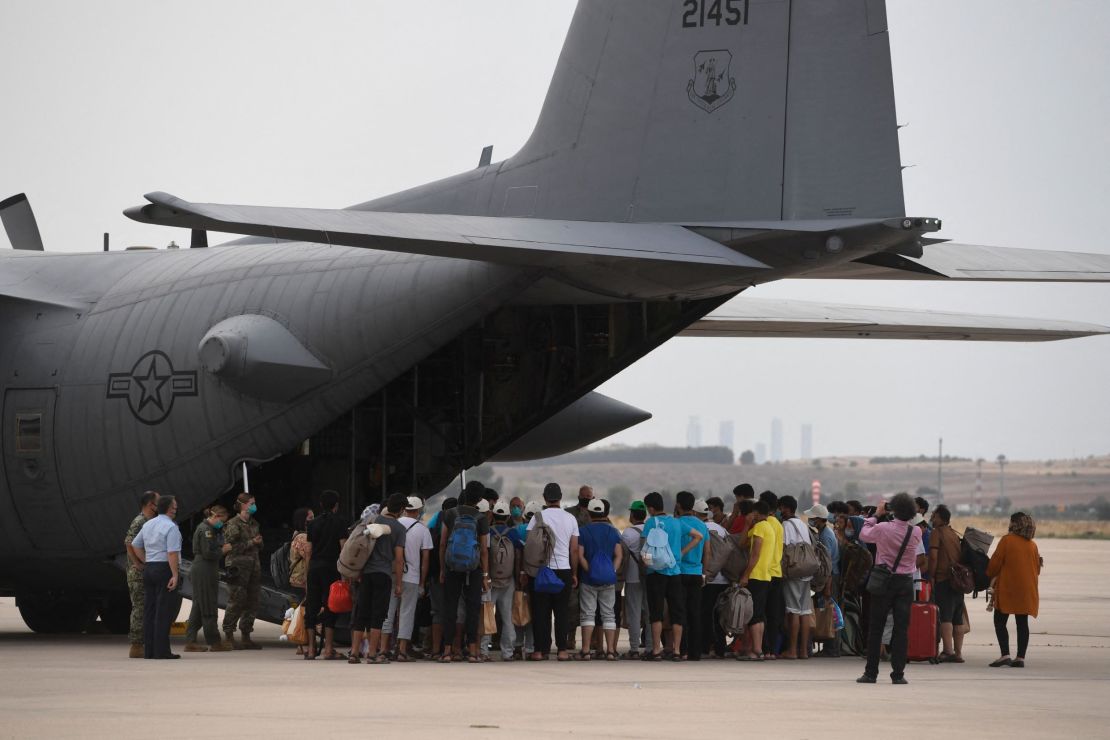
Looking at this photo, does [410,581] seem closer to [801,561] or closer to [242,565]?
[242,565]

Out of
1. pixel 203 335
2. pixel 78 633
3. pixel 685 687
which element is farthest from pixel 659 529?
pixel 78 633

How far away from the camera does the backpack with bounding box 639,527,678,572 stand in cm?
1448

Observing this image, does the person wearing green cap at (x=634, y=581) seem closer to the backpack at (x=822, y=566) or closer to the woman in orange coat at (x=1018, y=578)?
the backpack at (x=822, y=566)

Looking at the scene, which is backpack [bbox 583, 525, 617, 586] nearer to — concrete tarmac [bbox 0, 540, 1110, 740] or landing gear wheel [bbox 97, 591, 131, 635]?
concrete tarmac [bbox 0, 540, 1110, 740]

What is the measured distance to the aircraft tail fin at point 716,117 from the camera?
13289 millimetres

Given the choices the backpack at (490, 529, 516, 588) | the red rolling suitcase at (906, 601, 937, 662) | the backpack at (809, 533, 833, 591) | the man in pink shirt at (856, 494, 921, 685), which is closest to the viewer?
the man in pink shirt at (856, 494, 921, 685)

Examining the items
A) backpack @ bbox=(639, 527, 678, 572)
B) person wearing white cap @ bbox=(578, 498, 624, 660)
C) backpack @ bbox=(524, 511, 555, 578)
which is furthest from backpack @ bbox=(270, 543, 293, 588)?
backpack @ bbox=(639, 527, 678, 572)

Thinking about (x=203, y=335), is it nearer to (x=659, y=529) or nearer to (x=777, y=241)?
(x=659, y=529)

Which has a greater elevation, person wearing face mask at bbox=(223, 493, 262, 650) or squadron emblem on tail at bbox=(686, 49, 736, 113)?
squadron emblem on tail at bbox=(686, 49, 736, 113)

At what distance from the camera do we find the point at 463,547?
13.9 metres

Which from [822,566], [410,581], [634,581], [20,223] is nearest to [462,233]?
[410,581]

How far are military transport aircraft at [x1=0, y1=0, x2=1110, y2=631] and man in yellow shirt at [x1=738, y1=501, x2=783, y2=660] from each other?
2287mm

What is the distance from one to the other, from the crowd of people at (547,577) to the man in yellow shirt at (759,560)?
14 mm

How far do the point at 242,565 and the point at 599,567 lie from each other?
3.70 meters
